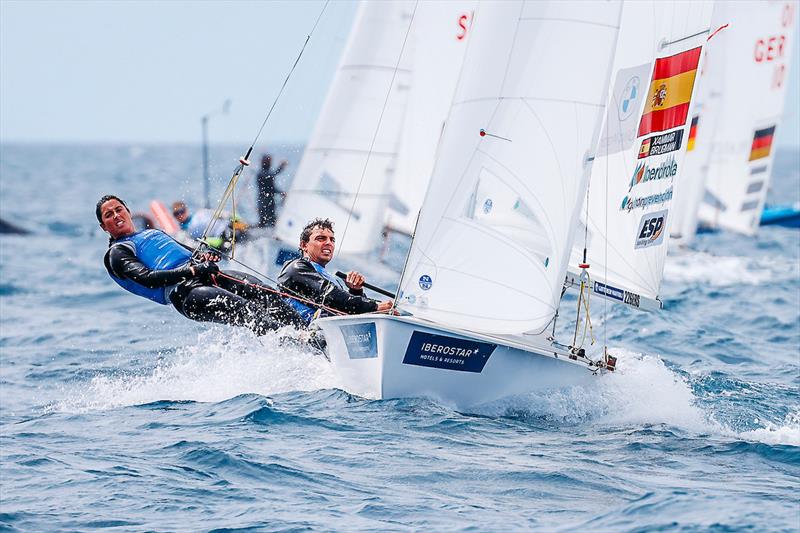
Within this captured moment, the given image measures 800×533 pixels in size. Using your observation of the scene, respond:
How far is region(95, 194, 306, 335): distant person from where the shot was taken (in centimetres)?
862

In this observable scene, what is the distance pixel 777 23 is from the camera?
2064 cm

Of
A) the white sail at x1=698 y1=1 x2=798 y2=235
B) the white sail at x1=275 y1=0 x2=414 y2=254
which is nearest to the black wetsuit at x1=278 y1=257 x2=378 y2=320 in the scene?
the white sail at x1=275 y1=0 x2=414 y2=254

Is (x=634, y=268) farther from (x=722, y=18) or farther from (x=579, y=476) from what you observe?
(x=579, y=476)

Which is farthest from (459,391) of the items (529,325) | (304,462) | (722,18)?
(722,18)

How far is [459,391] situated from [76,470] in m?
2.44

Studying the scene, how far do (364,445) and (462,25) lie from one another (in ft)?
25.0

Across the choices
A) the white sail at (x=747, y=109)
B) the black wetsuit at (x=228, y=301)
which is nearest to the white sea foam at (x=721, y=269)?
the white sail at (x=747, y=109)

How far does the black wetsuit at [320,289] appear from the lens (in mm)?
8328

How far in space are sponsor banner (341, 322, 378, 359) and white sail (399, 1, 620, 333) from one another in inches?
16.9

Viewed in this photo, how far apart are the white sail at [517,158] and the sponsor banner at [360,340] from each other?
429 mm

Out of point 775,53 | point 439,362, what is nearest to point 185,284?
point 439,362

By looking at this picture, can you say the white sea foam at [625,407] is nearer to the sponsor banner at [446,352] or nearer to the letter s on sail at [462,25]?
the sponsor banner at [446,352]

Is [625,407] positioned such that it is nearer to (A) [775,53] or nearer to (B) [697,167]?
(B) [697,167]

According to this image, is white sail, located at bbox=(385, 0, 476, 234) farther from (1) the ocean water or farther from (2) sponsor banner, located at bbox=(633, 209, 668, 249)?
(2) sponsor banner, located at bbox=(633, 209, 668, 249)
